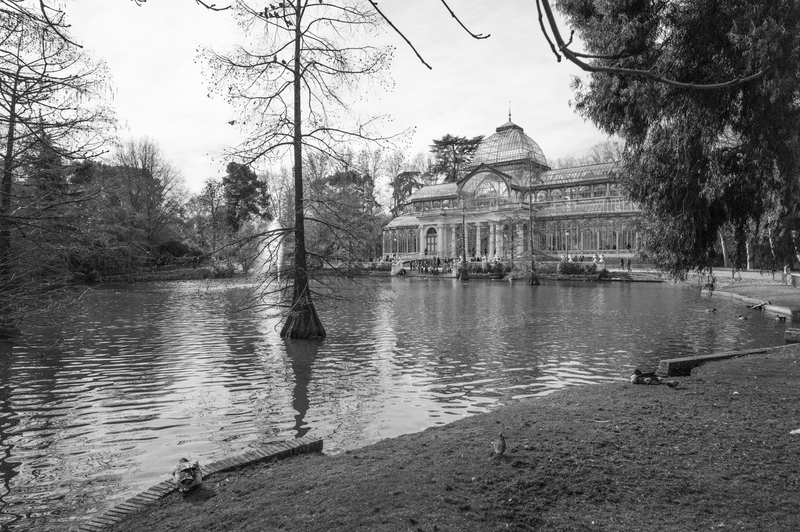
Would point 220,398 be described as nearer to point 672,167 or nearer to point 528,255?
point 672,167

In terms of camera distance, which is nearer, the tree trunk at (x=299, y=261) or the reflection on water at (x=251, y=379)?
the reflection on water at (x=251, y=379)

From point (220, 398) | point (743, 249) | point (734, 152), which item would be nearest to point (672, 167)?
point (734, 152)

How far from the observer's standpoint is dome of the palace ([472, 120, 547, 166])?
61125 mm

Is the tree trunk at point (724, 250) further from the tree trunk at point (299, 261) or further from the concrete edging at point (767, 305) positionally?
the tree trunk at point (299, 261)

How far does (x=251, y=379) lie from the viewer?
9.27m

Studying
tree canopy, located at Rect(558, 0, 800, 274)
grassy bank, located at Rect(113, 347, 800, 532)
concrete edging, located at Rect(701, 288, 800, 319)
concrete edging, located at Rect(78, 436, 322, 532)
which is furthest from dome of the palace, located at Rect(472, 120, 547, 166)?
concrete edging, located at Rect(78, 436, 322, 532)

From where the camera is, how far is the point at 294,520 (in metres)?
3.33

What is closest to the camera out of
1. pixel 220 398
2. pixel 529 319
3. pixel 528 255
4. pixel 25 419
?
pixel 25 419

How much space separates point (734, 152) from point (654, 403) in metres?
9.33

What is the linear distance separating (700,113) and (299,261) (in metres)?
9.05

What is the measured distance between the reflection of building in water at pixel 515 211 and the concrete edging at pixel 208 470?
4245 cm

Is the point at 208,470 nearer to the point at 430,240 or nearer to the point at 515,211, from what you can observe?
the point at 515,211

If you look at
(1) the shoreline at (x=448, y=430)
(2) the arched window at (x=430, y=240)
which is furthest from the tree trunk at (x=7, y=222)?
(2) the arched window at (x=430, y=240)

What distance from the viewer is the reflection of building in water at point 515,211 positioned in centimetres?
5125
